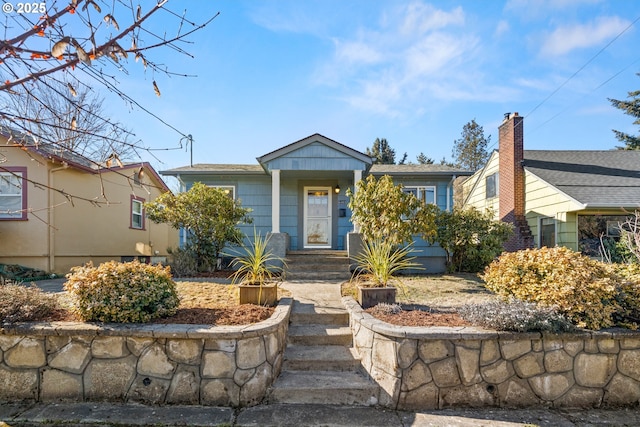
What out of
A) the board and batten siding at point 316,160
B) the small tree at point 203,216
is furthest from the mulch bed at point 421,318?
the board and batten siding at point 316,160

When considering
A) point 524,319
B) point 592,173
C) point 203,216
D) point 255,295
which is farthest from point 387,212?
point 592,173

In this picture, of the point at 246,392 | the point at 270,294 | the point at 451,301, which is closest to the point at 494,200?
the point at 451,301

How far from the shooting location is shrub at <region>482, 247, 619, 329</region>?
351 centimetres

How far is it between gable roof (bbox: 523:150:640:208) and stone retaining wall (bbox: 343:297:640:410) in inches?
280

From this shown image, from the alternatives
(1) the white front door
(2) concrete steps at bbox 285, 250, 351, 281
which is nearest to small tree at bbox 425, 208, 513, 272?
(2) concrete steps at bbox 285, 250, 351, 281

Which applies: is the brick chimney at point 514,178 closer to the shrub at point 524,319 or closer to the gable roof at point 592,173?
the gable roof at point 592,173

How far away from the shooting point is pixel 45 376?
3316mm

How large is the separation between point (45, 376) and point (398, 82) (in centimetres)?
934

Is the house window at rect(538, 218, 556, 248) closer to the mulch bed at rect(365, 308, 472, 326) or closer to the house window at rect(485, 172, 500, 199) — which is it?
the house window at rect(485, 172, 500, 199)

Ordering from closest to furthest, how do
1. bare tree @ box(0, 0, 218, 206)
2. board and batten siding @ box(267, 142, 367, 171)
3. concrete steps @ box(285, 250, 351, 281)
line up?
bare tree @ box(0, 0, 218, 206) → concrete steps @ box(285, 250, 351, 281) → board and batten siding @ box(267, 142, 367, 171)

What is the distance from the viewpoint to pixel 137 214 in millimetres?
13273

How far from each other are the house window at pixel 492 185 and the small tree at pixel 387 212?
7.45 meters

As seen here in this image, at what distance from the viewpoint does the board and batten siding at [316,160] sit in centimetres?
901

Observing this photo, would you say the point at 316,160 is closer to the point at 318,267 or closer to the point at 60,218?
the point at 318,267
